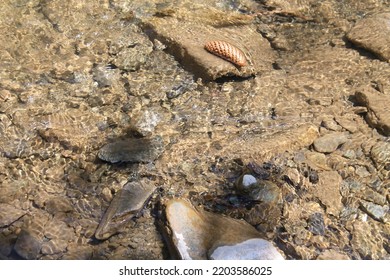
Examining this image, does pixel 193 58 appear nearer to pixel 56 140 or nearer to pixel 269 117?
pixel 269 117

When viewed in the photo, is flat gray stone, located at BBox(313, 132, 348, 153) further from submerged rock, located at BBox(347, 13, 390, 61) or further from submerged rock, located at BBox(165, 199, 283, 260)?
submerged rock, located at BBox(347, 13, 390, 61)

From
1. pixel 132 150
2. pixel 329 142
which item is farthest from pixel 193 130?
pixel 329 142

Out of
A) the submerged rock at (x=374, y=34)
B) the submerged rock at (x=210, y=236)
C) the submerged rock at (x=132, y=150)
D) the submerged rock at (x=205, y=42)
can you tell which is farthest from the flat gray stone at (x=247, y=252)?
the submerged rock at (x=374, y=34)

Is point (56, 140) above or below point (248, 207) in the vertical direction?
below

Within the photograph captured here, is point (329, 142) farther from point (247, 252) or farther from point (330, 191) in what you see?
point (247, 252)

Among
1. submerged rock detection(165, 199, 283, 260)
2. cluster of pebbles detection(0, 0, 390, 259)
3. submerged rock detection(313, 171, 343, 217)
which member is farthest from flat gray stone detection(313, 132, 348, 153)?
submerged rock detection(165, 199, 283, 260)

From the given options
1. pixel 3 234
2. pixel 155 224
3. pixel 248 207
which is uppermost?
pixel 248 207

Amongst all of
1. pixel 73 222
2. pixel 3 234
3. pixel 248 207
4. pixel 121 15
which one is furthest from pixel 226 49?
pixel 3 234
